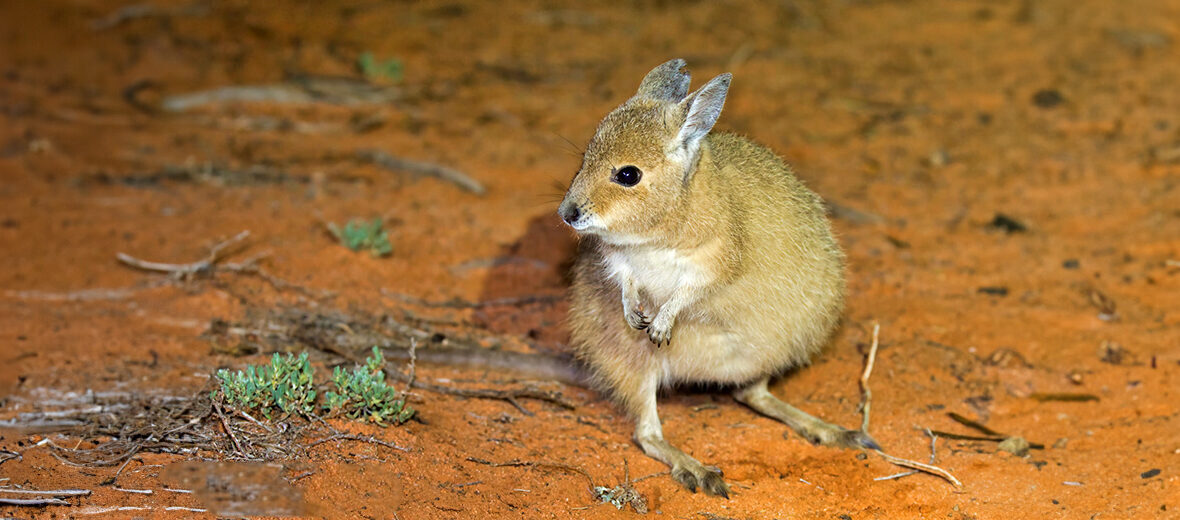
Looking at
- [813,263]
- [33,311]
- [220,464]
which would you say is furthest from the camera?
[33,311]

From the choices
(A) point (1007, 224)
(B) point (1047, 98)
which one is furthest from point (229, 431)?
(B) point (1047, 98)

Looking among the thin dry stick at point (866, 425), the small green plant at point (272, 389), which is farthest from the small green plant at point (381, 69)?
the small green plant at point (272, 389)

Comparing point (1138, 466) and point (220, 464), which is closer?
point (220, 464)

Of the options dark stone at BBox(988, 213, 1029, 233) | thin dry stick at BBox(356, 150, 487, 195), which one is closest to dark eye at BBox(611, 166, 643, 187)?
thin dry stick at BBox(356, 150, 487, 195)

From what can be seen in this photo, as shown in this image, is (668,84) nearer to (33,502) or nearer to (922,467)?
(922,467)

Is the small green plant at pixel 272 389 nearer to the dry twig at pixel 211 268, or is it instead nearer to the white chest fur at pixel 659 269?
the white chest fur at pixel 659 269

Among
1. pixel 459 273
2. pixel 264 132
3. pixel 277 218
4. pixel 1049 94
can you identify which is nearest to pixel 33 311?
pixel 277 218

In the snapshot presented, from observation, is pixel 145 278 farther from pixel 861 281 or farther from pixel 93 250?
pixel 861 281
